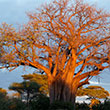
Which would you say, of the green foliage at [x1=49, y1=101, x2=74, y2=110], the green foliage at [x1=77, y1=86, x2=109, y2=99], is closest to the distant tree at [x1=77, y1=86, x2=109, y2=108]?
the green foliage at [x1=77, y1=86, x2=109, y2=99]

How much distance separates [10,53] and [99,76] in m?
6.44

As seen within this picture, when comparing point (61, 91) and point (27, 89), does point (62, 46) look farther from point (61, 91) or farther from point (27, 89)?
point (27, 89)

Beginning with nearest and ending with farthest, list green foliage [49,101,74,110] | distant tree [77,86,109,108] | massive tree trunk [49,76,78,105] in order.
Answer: green foliage [49,101,74,110], massive tree trunk [49,76,78,105], distant tree [77,86,109,108]

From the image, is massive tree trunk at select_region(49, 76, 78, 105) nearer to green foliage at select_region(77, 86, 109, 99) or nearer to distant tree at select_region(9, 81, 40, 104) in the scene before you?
distant tree at select_region(9, 81, 40, 104)

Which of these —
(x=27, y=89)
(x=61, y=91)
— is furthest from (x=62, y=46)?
(x=27, y=89)

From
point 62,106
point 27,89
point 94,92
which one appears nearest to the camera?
point 62,106

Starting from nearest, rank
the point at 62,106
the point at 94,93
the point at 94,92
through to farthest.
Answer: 1. the point at 62,106
2. the point at 94,93
3. the point at 94,92

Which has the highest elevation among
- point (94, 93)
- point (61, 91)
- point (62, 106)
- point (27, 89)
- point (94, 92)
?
point (94, 92)

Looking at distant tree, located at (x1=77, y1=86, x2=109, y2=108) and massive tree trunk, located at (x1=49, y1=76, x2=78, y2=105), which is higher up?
distant tree, located at (x1=77, y1=86, x2=109, y2=108)

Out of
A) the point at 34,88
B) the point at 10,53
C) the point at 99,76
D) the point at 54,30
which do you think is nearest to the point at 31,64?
the point at 10,53

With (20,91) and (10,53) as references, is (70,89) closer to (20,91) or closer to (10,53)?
(10,53)

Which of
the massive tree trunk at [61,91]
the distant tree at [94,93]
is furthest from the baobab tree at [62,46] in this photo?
the distant tree at [94,93]

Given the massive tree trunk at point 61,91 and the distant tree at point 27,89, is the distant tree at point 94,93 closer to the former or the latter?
the distant tree at point 27,89

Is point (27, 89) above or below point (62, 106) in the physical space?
above
